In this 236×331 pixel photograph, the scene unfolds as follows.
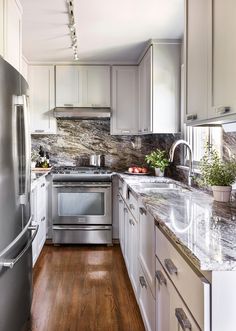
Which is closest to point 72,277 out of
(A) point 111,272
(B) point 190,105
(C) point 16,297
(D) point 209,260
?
(A) point 111,272

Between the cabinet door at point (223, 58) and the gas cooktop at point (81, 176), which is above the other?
the cabinet door at point (223, 58)

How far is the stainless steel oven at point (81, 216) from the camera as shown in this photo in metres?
4.47

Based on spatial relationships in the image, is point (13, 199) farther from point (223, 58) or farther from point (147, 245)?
point (223, 58)

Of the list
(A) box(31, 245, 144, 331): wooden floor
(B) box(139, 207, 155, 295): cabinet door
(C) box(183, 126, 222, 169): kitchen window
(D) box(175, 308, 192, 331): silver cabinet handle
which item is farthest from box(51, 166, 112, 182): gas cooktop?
(D) box(175, 308, 192, 331): silver cabinet handle

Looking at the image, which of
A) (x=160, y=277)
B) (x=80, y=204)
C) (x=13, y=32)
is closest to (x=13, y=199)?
(x=160, y=277)

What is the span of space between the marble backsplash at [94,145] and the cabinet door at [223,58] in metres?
3.19

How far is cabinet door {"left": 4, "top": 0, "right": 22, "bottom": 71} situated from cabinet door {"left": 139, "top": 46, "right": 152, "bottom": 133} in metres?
1.56

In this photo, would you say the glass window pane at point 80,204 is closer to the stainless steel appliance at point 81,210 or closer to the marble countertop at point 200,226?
the stainless steel appliance at point 81,210

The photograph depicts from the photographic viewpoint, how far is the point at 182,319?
1209 mm

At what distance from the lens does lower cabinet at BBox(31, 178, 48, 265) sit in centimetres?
342

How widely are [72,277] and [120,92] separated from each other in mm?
2448

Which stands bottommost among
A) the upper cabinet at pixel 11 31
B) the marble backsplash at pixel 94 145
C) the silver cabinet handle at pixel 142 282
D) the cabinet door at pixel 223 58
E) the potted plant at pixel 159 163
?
the silver cabinet handle at pixel 142 282

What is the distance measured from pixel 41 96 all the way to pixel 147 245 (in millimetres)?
3114

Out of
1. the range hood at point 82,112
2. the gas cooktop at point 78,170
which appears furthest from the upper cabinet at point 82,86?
the gas cooktop at point 78,170
